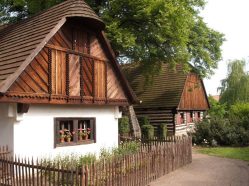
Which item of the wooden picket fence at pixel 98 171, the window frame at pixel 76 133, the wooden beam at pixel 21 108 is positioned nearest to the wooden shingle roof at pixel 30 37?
the wooden beam at pixel 21 108

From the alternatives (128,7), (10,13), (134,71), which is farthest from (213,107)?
(10,13)

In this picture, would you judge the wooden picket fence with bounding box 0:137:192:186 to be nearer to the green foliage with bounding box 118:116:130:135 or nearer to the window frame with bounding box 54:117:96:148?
the window frame with bounding box 54:117:96:148

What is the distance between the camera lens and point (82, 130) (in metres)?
14.1

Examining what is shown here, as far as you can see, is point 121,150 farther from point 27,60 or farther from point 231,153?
point 231,153

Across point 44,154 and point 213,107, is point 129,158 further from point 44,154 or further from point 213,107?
point 213,107

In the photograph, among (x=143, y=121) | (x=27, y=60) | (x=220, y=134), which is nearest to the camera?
(x=27, y=60)

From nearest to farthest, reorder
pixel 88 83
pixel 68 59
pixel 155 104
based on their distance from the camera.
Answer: pixel 68 59
pixel 88 83
pixel 155 104

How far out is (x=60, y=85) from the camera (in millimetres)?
12516

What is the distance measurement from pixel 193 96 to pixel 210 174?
18681 millimetres

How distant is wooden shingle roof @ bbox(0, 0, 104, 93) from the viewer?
35.6ft

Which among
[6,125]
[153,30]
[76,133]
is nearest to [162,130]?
[153,30]

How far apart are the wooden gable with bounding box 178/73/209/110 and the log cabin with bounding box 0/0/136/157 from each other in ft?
45.5

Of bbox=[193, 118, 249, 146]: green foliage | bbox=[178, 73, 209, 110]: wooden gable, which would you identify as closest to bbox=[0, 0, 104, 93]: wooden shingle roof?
bbox=[193, 118, 249, 146]: green foliage

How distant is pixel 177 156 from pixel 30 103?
672 centimetres
